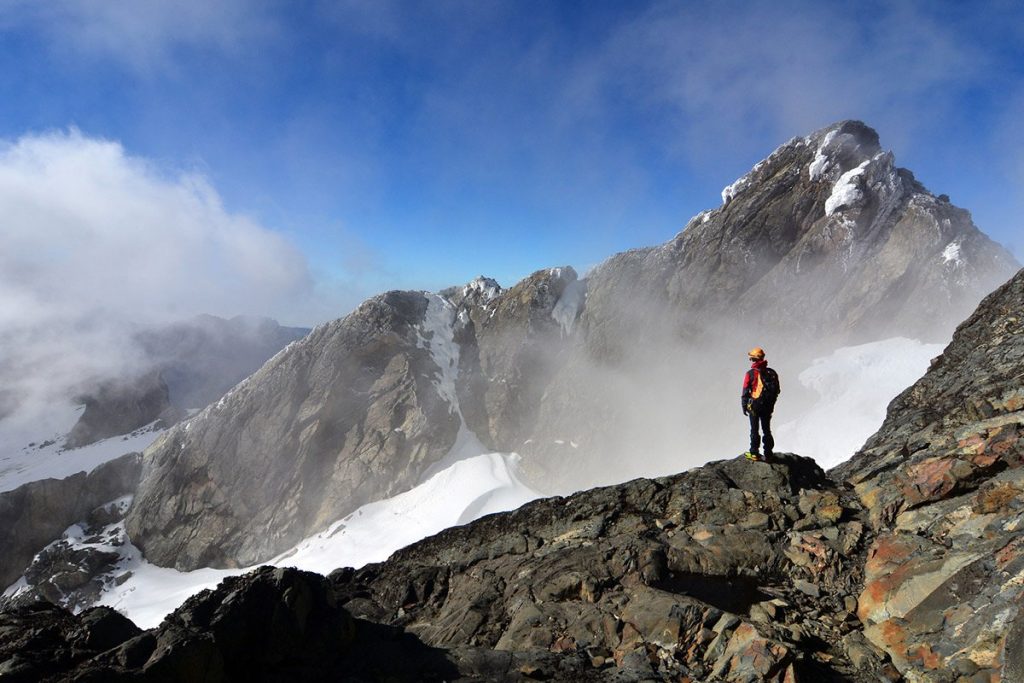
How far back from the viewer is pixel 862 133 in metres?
60.1

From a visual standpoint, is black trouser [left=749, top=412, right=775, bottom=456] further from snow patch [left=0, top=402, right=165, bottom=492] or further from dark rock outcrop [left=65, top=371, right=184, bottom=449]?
dark rock outcrop [left=65, top=371, right=184, bottom=449]

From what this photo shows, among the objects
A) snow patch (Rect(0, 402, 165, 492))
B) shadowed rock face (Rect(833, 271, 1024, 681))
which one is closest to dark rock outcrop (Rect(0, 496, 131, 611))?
snow patch (Rect(0, 402, 165, 492))

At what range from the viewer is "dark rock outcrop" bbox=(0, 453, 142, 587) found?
2474 inches

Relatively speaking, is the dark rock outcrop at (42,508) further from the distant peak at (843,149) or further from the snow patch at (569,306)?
the distant peak at (843,149)

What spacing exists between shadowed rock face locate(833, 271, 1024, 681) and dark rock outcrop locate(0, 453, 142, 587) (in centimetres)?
8617

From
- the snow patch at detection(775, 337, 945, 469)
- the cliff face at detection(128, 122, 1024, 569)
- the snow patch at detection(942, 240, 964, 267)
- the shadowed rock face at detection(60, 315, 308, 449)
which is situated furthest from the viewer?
the shadowed rock face at detection(60, 315, 308, 449)

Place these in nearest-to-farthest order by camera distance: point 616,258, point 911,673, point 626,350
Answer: point 911,673
point 626,350
point 616,258

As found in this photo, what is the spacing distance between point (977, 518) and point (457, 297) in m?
75.2

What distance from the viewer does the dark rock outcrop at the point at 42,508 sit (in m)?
62.8

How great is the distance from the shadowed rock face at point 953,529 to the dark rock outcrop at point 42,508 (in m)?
86.2

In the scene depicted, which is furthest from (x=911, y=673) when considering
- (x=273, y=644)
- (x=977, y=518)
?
(x=273, y=644)

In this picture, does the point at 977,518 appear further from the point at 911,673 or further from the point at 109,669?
the point at 109,669

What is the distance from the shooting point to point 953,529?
9.27 metres

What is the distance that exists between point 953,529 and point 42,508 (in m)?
89.5
